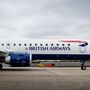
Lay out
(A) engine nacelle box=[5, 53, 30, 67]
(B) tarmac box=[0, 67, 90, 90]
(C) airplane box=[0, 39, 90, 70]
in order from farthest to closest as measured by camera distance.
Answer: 1. (C) airplane box=[0, 39, 90, 70]
2. (A) engine nacelle box=[5, 53, 30, 67]
3. (B) tarmac box=[0, 67, 90, 90]

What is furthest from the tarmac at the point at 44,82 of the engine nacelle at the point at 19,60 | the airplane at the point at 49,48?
the airplane at the point at 49,48

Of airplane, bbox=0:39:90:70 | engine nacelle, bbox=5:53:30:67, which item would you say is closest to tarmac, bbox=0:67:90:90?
engine nacelle, bbox=5:53:30:67

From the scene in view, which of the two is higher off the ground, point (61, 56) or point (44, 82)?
point (61, 56)

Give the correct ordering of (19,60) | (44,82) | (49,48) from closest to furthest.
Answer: (44,82)
(19,60)
(49,48)

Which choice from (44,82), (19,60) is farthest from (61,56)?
(44,82)

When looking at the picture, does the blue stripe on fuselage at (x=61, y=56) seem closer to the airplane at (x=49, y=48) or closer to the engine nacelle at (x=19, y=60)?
the airplane at (x=49, y=48)

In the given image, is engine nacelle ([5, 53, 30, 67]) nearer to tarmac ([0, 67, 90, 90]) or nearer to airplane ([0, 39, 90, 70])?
airplane ([0, 39, 90, 70])

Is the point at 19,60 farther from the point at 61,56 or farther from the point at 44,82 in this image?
the point at 44,82

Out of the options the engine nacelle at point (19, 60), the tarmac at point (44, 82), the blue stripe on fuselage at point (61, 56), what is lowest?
the tarmac at point (44, 82)

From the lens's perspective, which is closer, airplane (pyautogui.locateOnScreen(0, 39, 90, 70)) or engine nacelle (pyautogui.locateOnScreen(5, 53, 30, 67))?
engine nacelle (pyautogui.locateOnScreen(5, 53, 30, 67))

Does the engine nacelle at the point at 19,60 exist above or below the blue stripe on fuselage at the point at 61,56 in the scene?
below

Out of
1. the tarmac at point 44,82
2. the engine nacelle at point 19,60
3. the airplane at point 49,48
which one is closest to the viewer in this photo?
the tarmac at point 44,82

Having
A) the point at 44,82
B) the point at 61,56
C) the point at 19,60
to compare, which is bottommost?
the point at 44,82

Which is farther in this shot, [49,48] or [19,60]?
[49,48]
